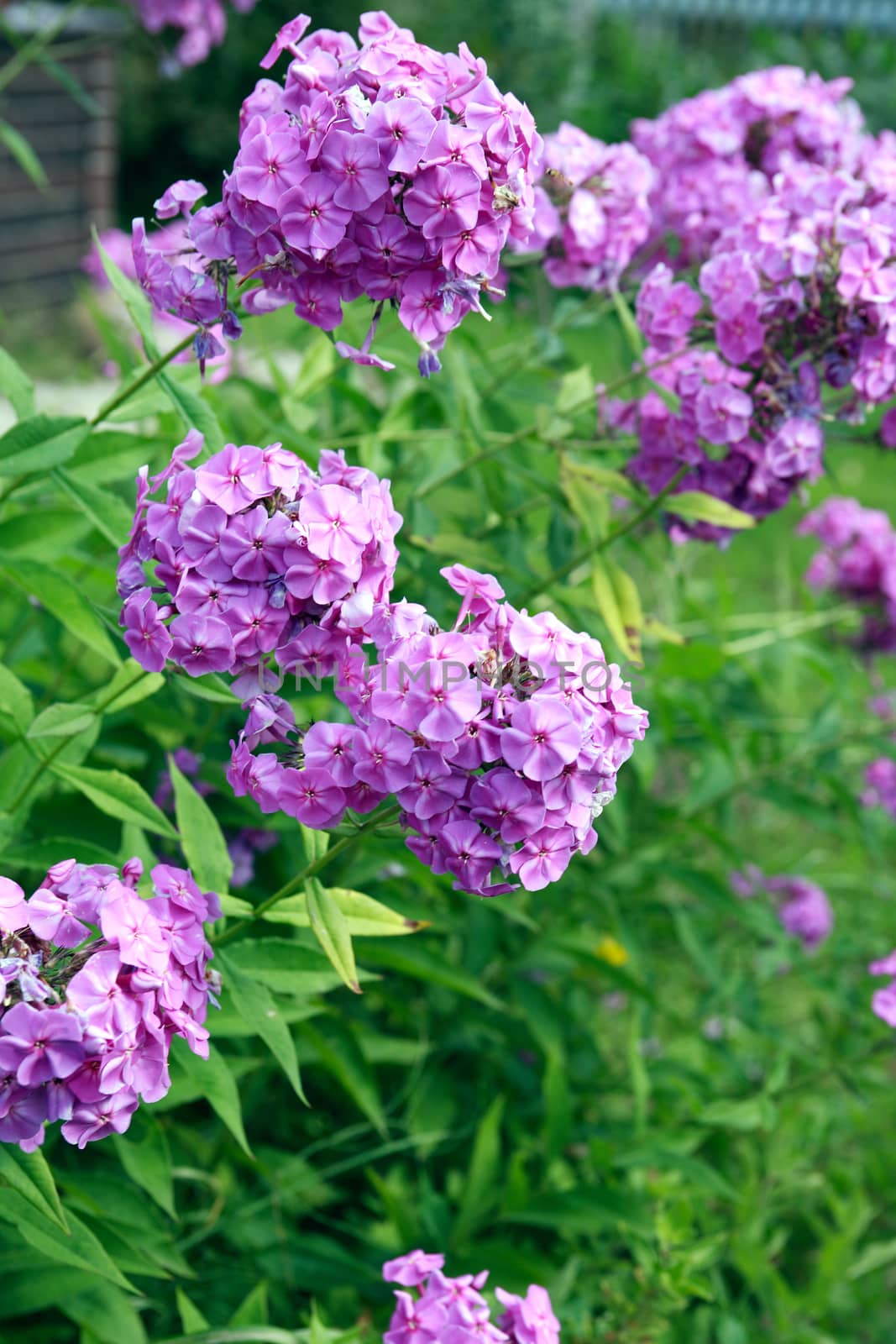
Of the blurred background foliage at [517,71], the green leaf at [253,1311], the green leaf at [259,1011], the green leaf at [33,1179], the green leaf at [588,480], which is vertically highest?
the green leaf at [588,480]

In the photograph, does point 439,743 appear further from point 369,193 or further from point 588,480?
point 588,480

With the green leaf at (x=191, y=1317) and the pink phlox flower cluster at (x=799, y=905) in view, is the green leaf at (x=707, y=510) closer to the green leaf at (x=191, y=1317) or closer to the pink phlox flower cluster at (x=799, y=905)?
the green leaf at (x=191, y=1317)

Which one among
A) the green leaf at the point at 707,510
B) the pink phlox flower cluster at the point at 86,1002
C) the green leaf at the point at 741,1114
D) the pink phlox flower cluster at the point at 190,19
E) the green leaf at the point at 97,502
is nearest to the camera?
the pink phlox flower cluster at the point at 86,1002

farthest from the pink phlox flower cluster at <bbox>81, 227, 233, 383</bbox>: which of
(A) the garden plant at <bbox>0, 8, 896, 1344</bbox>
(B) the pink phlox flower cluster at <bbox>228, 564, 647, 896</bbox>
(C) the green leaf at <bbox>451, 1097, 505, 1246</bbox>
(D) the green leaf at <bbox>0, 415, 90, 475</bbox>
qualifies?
(C) the green leaf at <bbox>451, 1097, 505, 1246</bbox>

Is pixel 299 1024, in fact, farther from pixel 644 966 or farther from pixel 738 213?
pixel 738 213

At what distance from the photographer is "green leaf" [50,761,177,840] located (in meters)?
1.75

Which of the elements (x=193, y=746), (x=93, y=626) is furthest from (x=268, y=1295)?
(x=93, y=626)

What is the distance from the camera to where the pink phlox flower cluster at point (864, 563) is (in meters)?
3.42

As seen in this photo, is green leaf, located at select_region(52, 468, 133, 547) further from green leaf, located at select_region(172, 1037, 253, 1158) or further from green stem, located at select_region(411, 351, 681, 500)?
green leaf, located at select_region(172, 1037, 253, 1158)

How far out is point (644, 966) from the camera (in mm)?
3119

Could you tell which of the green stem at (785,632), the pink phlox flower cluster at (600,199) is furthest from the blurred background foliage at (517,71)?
the pink phlox flower cluster at (600,199)

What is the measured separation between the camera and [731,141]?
8.58ft

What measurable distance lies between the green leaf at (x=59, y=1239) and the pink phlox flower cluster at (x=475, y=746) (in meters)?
0.51

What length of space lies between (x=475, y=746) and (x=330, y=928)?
31 centimetres
